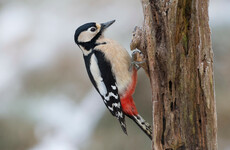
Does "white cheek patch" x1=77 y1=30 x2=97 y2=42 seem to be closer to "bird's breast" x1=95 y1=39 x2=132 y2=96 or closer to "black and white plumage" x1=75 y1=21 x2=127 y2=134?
"black and white plumage" x1=75 y1=21 x2=127 y2=134

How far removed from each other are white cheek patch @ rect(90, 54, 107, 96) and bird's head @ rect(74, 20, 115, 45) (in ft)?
0.65

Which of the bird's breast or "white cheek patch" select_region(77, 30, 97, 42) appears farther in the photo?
"white cheek patch" select_region(77, 30, 97, 42)

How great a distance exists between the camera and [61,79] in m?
7.56

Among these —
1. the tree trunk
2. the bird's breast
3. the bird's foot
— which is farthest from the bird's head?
the tree trunk

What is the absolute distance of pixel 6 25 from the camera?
887cm

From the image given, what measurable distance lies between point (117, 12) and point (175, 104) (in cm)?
522

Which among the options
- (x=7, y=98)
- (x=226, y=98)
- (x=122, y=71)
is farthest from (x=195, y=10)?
(x=7, y=98)

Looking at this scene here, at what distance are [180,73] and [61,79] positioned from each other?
5.04m

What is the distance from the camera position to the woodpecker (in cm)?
371

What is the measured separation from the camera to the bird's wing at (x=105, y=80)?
3.75 meters

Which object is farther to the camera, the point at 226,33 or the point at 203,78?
the point at 226,33

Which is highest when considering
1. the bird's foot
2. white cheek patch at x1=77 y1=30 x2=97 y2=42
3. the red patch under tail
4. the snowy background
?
white cheek patch at x1=77 y1=30 x2=97 y2=42

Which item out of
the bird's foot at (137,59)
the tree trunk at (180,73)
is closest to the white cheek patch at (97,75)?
the bird's foot at (137,59)

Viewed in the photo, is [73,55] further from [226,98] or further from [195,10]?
[195,10]
